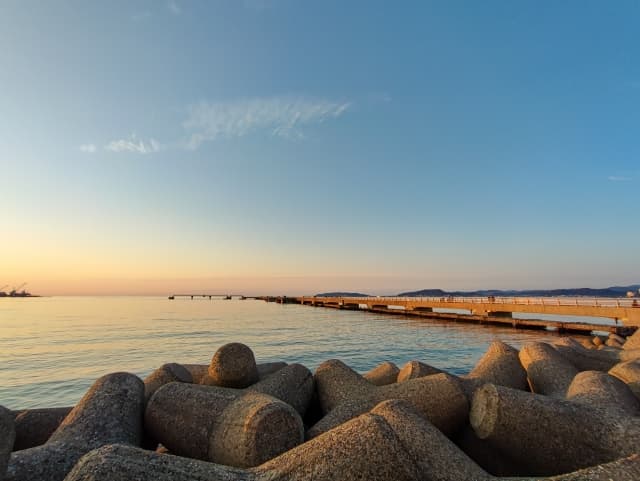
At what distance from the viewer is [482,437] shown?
4.43m

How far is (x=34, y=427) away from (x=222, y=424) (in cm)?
344

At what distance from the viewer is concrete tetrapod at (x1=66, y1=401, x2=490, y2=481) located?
2713 mm

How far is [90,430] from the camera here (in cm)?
470

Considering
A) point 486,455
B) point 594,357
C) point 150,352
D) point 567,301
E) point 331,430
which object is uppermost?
point 567,301

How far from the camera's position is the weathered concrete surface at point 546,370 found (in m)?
6.93

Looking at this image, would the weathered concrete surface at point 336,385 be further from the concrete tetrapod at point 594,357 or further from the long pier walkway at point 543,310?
the long pier walkway at point 543,310

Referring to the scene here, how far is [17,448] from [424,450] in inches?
229

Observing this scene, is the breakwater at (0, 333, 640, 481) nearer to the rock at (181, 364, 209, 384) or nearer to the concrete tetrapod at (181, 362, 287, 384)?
the rock at (181, 364, 209, 384)

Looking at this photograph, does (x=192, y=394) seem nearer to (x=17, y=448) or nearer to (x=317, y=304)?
(x=17, y=448)

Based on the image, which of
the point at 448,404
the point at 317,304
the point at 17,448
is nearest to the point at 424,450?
the point at 448,404

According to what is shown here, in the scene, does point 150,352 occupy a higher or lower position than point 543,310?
lower

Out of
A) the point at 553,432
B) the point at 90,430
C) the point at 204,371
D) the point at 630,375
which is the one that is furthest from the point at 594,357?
the point at 90,430

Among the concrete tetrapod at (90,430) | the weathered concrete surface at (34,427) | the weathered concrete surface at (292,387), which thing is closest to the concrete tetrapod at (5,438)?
the concrete tetrapod at (90,430)

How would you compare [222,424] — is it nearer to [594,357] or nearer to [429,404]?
[429,404]
